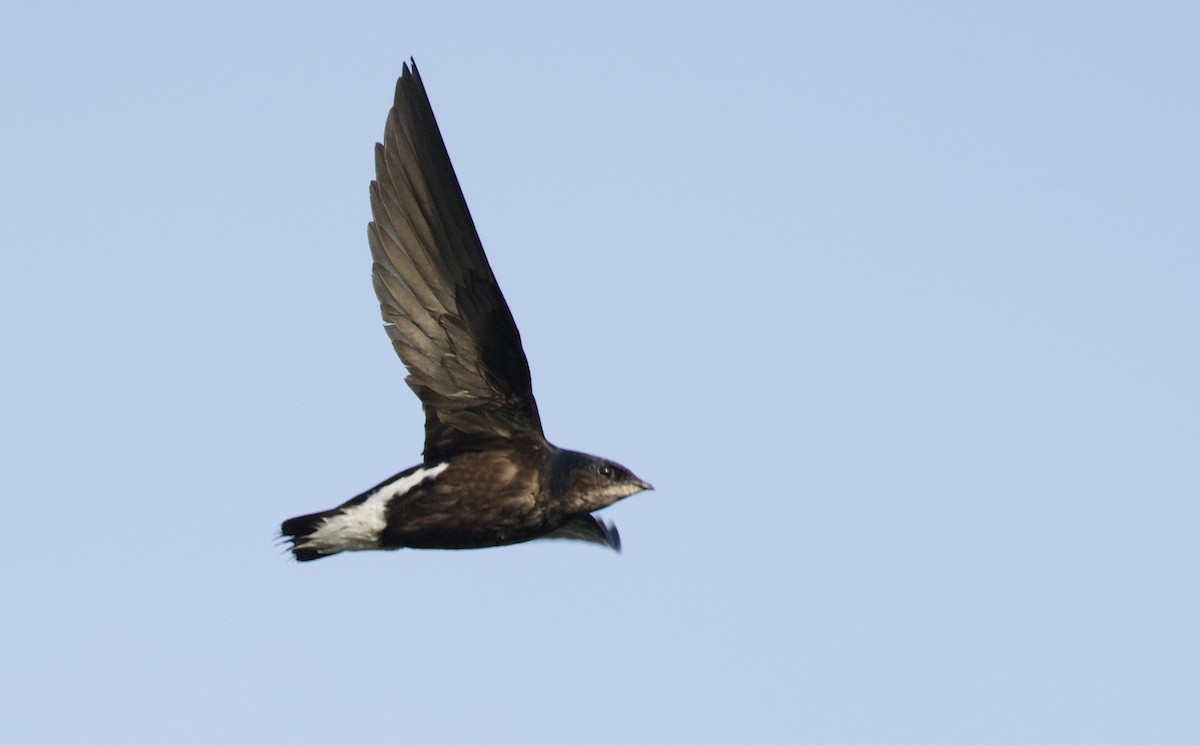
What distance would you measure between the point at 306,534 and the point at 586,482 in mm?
1883

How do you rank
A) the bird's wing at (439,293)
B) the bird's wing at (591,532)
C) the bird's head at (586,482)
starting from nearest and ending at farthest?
the bird's head at (586,482) < the bird's wing at (439,293) < the bird's wing at (591,532)

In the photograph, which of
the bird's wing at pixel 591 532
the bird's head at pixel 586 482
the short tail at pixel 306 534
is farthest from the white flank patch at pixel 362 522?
the bird's wing at pixel 591 532

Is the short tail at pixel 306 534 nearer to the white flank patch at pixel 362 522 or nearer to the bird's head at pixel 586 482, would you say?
the white flank patch at pixel 362 522

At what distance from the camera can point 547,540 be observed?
13.8 m

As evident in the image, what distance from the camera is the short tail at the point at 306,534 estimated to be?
1291cm

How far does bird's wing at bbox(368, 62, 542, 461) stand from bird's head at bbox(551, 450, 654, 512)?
0.40m

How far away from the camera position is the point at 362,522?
12828 mm

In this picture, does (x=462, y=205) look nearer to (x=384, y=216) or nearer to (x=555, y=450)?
(x=384, y=216)

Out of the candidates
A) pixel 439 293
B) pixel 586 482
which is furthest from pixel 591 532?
pixel 439 293

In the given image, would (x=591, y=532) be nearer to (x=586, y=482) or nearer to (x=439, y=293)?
(x=586, y=482)

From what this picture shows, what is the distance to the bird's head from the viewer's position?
41.7 feet

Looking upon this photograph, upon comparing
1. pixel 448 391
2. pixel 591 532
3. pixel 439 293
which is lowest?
pixel 591 532

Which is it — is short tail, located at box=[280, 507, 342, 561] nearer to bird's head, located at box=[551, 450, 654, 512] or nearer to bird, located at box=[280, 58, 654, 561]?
bird, located at box=[280, 58, 654, 561]

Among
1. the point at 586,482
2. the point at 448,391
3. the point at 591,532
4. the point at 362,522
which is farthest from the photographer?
the point at 591,532
